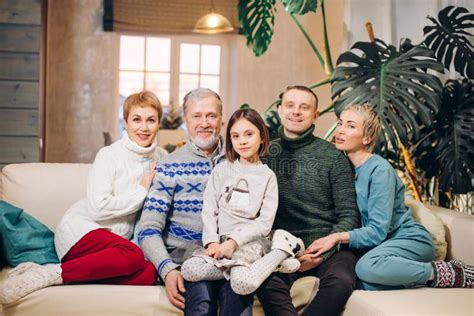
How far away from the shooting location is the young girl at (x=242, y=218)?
2.31 meters

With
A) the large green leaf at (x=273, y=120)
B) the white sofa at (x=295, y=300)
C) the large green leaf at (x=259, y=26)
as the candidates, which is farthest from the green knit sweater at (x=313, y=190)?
the large green leaf at (x=259, y=26)

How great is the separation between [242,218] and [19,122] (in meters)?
2.92

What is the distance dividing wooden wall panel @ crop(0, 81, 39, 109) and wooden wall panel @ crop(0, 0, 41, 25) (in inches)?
18.1

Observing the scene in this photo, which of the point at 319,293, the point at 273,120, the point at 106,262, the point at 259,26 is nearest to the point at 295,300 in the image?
the point at 319,293

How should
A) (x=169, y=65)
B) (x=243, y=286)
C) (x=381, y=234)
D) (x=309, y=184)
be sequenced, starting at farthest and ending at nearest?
(x=169, y=65), (x=309, y=184), (x=381, y=234), (x=243, y=286)

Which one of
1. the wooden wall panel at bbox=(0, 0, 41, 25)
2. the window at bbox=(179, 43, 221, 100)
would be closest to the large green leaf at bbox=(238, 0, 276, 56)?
the wooden wall panel at bbox=(0, 0, 41, 25)

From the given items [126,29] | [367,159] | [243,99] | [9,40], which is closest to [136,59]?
[126,29]

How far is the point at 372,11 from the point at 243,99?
272 centimetres

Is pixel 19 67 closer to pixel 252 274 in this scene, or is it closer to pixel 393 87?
pixel 393 87

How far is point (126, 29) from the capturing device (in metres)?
7.22

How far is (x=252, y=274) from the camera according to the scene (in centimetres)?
222

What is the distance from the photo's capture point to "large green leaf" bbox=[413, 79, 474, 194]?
3473 millimetres

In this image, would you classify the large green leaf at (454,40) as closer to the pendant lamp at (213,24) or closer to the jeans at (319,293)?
the jeans at (319,293)

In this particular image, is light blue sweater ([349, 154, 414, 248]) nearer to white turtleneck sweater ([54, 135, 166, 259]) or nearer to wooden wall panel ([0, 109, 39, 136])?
white turtleneck sweater ([54, 135, 166, 259])
